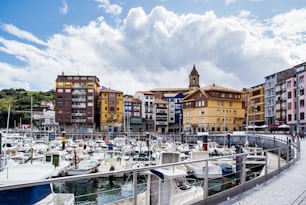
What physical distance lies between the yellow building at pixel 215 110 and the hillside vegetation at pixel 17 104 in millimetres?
46654

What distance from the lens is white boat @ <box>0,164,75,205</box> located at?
6734 millimetres

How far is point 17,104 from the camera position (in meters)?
137

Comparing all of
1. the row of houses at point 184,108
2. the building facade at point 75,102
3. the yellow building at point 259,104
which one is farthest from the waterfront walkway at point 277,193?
the building facade at point 75,102

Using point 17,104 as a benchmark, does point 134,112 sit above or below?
below

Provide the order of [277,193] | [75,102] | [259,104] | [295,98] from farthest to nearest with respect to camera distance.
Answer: [75,102] → [259,104] → [295,98] → [277,193]

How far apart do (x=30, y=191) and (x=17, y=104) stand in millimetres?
139341

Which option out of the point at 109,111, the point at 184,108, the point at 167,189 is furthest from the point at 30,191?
the point at 184,108

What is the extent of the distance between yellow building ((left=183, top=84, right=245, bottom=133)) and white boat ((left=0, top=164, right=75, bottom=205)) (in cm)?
7477

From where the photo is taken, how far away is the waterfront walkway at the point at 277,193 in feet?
24.3

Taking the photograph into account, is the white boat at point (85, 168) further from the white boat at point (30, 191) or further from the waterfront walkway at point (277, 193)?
the waterfront walkway at point (277, 193)

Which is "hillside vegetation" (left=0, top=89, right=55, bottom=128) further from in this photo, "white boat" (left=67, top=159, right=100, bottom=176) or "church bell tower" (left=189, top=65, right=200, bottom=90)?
"white boat" (left=67, top=159, right=100, bottom=176)

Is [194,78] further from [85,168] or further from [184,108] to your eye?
[85,168]

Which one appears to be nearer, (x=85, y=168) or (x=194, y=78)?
(x=85, y=168)

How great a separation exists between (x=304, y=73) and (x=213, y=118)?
27.2 metres
